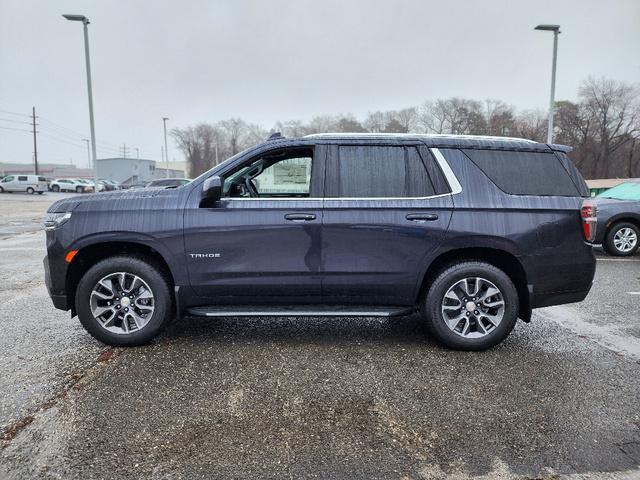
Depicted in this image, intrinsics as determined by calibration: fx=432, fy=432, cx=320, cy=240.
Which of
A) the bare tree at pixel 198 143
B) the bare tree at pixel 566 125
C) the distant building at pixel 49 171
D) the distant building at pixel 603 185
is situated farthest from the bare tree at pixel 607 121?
the distant building at pixel 49 171

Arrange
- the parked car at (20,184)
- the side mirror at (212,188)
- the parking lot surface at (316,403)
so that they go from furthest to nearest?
the parked car at (20,184) < the side mirror at (212,188) < the parking lot surface at (316,403)

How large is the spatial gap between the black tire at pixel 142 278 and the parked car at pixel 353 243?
0.01 metres

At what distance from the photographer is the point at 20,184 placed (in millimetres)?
45250

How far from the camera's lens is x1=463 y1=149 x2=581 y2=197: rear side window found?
12.9 ft

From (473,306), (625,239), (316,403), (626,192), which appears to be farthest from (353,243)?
(626,192)

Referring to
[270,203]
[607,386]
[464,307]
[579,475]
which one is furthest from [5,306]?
[607,386]

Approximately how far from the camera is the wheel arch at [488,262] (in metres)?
3.97

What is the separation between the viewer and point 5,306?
539 centimetres

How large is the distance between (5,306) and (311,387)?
14.5ft

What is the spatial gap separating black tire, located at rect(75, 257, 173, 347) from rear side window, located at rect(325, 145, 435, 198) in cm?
174

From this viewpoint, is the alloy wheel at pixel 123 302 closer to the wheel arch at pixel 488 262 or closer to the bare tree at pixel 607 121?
the wheel arch at pixel 488 262

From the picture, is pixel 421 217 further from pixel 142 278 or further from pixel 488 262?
pixel 142 278

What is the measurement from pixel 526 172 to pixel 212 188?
112 inches

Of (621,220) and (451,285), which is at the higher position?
(621,220)
